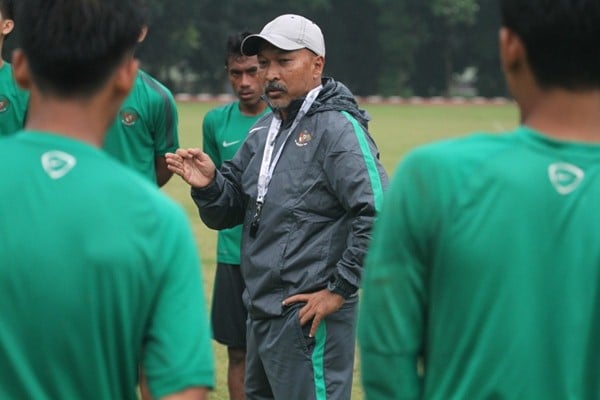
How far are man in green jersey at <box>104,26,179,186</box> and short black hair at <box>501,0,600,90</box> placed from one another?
Answer: 13.4 feet

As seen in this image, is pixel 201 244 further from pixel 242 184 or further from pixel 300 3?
pixel 300 3

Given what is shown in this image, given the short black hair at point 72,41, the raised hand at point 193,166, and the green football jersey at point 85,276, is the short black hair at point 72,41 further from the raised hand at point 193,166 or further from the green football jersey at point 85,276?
the raised hand at point 193,166

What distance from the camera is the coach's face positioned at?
5980 millimetres

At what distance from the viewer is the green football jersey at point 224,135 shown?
26.3 ft

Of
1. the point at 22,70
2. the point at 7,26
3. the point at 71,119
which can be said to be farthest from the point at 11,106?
the point at 71,119

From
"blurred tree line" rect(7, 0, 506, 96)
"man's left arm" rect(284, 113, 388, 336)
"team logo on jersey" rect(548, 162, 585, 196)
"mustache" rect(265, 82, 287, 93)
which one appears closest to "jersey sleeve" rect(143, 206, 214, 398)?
"team logo on jersey" rect(548, 162, 585, 196)

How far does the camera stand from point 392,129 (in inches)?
1325

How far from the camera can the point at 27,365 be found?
2.78m

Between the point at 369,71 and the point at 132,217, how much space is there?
185 ft

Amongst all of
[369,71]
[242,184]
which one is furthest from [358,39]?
[242,184]

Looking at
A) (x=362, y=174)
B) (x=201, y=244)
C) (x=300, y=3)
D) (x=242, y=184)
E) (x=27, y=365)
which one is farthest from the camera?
(x=300, y=3)

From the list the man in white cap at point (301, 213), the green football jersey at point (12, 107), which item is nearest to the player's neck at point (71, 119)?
the man in white cap at point (301, 213)

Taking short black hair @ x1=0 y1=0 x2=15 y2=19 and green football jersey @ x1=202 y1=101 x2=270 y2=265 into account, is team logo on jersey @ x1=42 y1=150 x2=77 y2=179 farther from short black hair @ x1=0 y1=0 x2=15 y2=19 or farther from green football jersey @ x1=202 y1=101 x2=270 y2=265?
green football jersey @ x1=202 y1=101 x2=270 y2=265

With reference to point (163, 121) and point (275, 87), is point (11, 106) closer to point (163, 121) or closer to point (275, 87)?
point (163, 121)
